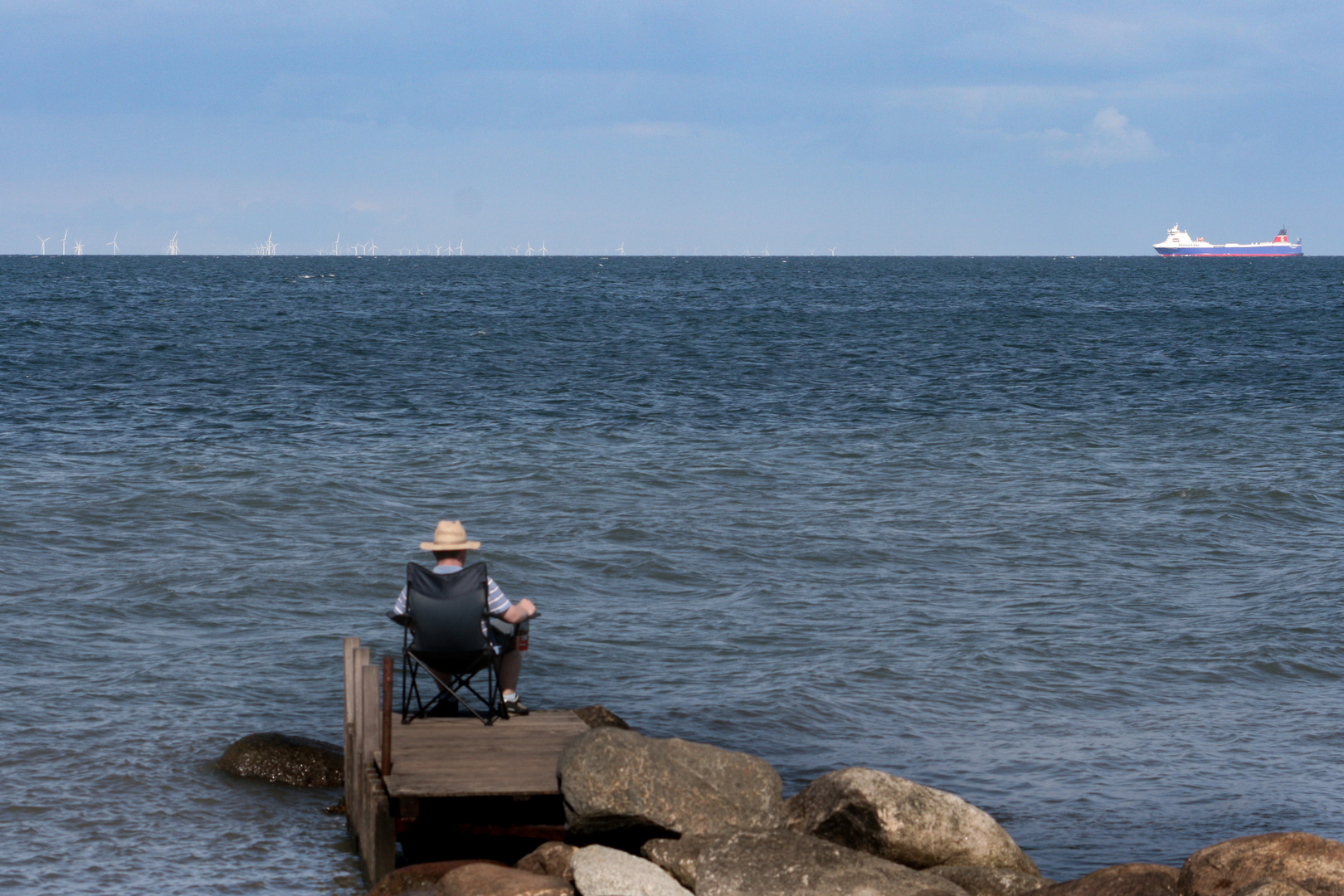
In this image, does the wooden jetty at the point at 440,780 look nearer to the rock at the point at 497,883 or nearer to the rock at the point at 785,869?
the rock at the point at 497,883

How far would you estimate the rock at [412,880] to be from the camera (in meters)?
6.39

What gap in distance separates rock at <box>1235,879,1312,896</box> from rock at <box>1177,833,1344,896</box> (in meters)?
0.29

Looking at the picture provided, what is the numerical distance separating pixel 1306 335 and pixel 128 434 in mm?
43859

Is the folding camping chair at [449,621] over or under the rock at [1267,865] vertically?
over

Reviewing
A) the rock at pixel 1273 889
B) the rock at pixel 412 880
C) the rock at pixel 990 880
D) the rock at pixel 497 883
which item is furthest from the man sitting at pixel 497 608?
the rock at pixel 1273 889

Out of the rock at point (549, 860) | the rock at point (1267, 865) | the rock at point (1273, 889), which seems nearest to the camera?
the rock at point (1273, 889)

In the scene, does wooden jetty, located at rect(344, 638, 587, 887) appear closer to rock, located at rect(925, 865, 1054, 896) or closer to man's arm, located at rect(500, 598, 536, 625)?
man's arm, located at rect(500, 598, 536, 625)

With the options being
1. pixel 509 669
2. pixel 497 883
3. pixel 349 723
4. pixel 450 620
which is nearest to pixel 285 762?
pixel 349 723

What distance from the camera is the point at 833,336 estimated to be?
2047 inches

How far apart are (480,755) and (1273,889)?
389cm

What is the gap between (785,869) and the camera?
19.9ft

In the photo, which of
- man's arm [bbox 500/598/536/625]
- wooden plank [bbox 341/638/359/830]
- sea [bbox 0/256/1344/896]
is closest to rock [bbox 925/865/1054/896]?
sea [bbox 0/256/1344/896]

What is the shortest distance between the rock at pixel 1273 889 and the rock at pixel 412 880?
3.37 m

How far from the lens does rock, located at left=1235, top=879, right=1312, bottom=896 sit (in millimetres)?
5367
